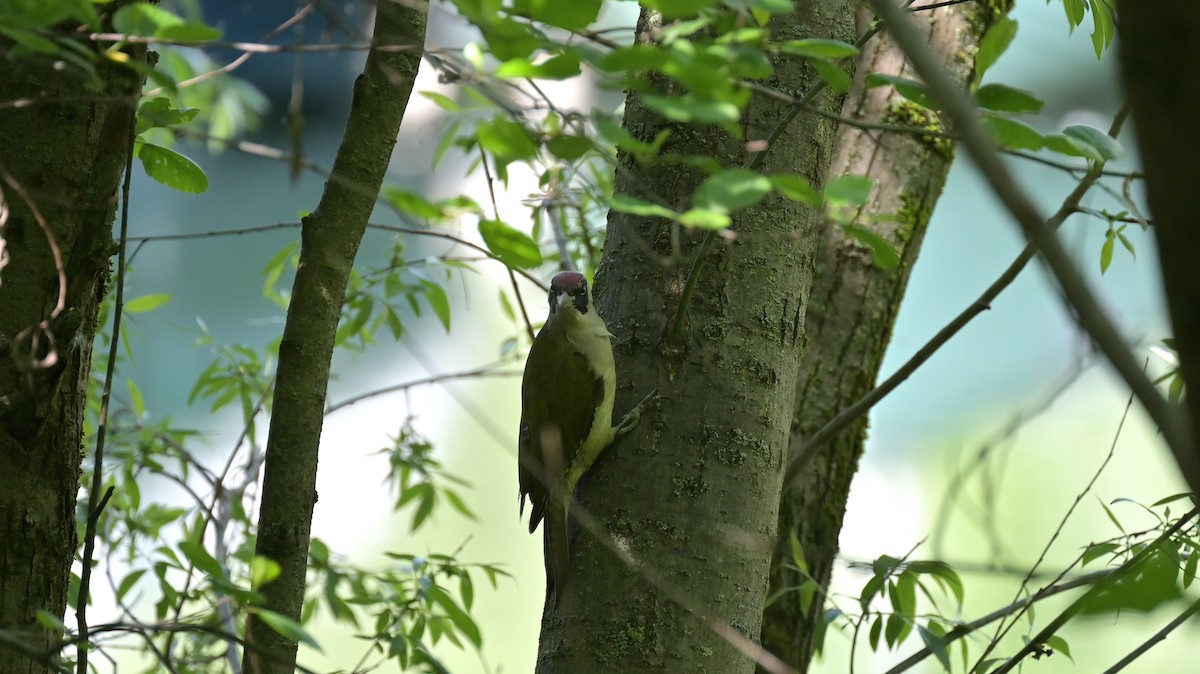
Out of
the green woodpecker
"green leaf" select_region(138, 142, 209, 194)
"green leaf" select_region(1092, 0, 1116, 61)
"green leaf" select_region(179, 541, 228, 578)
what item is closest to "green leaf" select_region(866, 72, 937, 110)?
"green leaf" select_region(1092, 0, 1116, 61)

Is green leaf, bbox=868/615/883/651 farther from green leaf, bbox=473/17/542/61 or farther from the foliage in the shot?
green leaf, bbox=473/17/542/61

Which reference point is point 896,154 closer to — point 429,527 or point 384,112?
point 384,112

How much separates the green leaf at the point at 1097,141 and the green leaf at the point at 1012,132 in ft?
0.18

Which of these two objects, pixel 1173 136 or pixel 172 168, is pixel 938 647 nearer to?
pixel 1173 136

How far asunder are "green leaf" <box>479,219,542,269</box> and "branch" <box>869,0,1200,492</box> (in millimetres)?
778

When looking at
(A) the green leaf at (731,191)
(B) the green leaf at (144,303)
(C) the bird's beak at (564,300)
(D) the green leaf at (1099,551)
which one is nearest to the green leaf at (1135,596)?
(A) the green leaf at (731,191)

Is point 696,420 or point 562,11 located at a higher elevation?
point 696,420

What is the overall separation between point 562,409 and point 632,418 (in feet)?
2.41

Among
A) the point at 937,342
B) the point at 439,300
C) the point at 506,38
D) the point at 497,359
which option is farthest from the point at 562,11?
the point at 497,359

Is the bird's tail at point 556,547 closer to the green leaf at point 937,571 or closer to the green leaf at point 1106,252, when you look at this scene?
the green leaf at point 937,571

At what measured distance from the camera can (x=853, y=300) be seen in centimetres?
283

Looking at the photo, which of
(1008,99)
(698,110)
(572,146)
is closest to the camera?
(698,110)

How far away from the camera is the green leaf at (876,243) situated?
1.08 metres

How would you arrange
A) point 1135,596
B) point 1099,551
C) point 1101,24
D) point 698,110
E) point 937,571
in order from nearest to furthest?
point 1135,596 < point 698,110 < point 1101,24 < point 1099,551 < point 937,571
